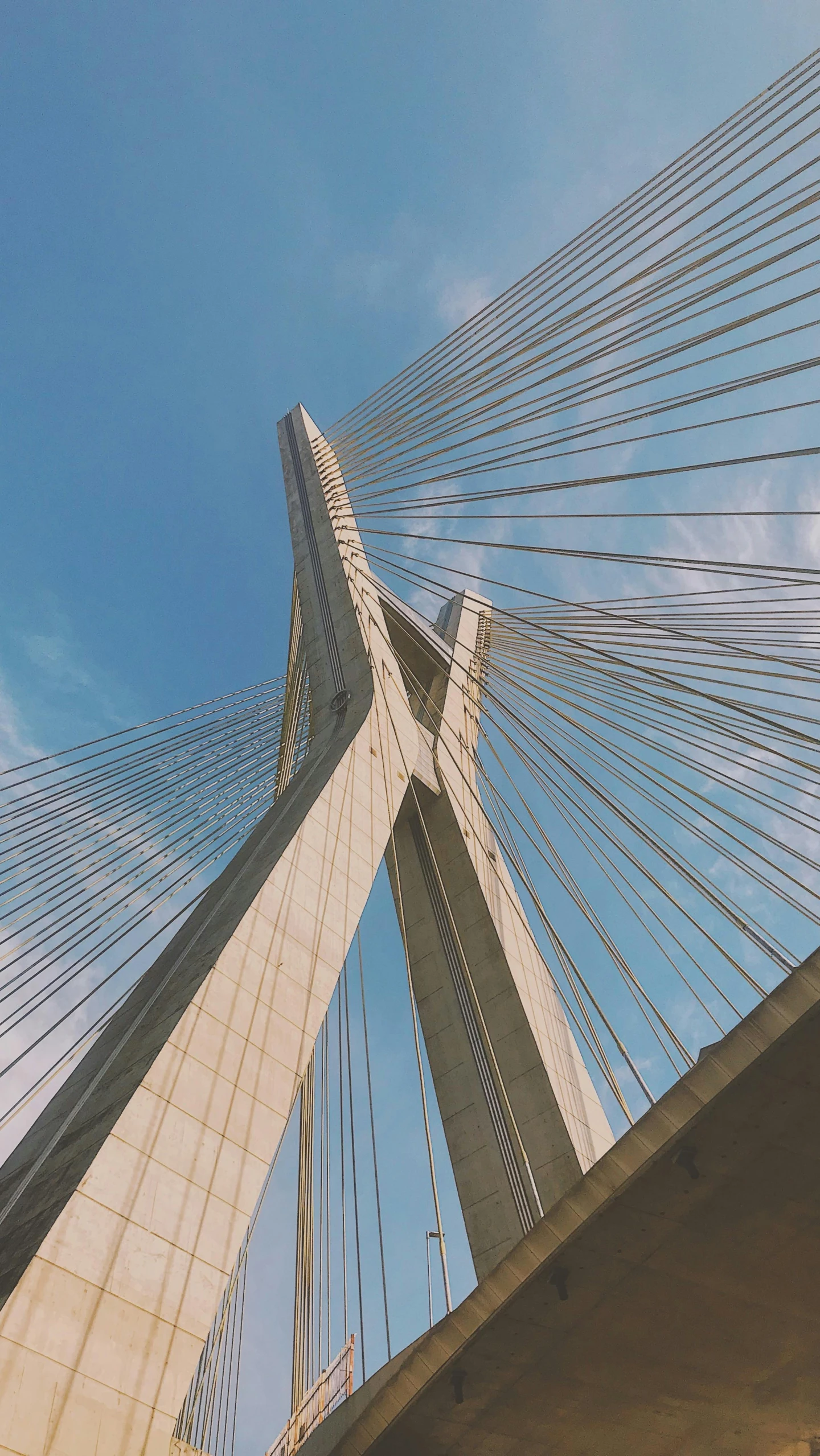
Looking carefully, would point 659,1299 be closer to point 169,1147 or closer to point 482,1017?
point 169,1147

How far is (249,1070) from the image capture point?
5.87 m

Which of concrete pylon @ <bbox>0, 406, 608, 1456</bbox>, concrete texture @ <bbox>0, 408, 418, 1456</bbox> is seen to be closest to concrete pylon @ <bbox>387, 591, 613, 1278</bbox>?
concrete pylon @ <bbox>0, 406, 608, 1456</bbox>

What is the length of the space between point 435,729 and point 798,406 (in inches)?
291

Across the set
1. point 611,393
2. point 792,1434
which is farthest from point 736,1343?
point 611,393

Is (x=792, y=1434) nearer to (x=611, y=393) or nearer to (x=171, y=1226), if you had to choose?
(x=171, y=1226)

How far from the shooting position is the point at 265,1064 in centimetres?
599

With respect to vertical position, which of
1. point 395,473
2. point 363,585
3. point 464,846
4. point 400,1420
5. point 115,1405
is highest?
point 395,473

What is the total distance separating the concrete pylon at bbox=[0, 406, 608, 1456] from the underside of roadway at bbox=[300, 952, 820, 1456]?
1.53m

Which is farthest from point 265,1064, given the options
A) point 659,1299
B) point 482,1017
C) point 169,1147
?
point 482,1017

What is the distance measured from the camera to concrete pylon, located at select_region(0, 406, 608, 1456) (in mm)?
4273

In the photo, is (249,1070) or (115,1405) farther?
(249,1070)

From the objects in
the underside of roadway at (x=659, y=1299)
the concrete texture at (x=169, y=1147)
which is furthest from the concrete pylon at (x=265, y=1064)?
the underside of roadway at (x=659, y=1299)

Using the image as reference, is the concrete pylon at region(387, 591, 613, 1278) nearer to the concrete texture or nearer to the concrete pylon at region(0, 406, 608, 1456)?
the concrete pylon at region(0, 406, 608, 1456)

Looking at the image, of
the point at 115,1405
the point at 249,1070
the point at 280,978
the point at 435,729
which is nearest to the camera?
the point at 115,1405
